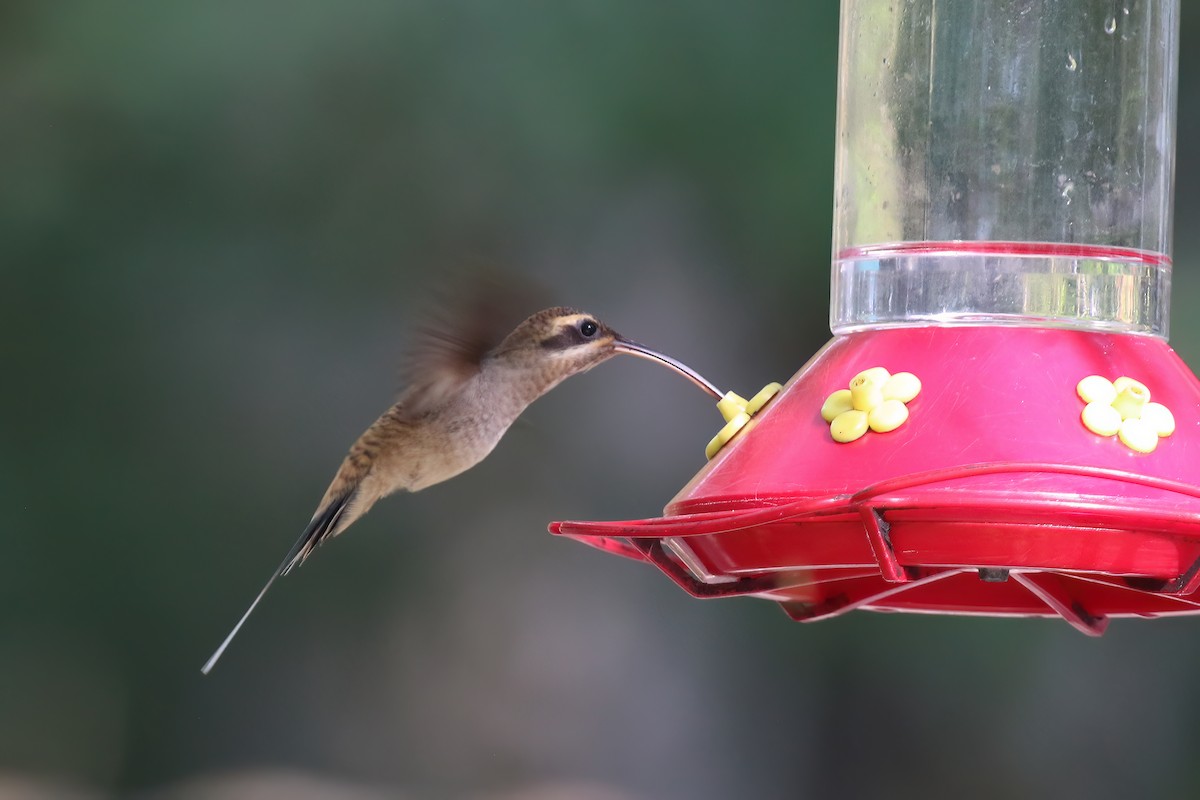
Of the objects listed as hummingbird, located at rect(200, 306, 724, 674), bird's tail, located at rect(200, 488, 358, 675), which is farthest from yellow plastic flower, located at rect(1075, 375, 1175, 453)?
bird's tail, located at rect(200, 488, 358, 675)

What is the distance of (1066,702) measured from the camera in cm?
567

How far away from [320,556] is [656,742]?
1.48 metres

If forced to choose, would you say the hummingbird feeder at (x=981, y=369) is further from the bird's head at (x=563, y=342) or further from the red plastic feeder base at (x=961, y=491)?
the bird's head at (x=563, y=342)

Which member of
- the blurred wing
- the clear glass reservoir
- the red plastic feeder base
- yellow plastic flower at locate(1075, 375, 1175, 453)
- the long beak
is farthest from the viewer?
the blurred wing

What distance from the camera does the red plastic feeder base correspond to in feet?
5.92

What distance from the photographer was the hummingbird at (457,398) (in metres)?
3.12

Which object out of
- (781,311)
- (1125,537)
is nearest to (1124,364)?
(1125,537)

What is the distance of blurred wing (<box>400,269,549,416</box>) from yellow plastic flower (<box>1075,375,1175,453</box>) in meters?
1.31

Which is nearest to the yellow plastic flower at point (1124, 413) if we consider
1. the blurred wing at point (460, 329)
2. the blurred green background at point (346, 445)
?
the blurred wing at point (460, 329)

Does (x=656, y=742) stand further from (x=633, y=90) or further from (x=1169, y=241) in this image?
(x=1169, y=241)

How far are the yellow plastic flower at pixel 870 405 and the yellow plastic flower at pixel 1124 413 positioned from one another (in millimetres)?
225

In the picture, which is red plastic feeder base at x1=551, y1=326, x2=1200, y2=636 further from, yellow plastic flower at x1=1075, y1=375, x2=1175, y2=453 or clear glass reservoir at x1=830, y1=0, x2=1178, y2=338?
clear glass reservoir at x1=830, y1=0, x2=1178, y2=338

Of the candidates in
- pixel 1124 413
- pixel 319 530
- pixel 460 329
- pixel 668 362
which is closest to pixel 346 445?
pixel 319 530

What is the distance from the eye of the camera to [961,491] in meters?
1.80
